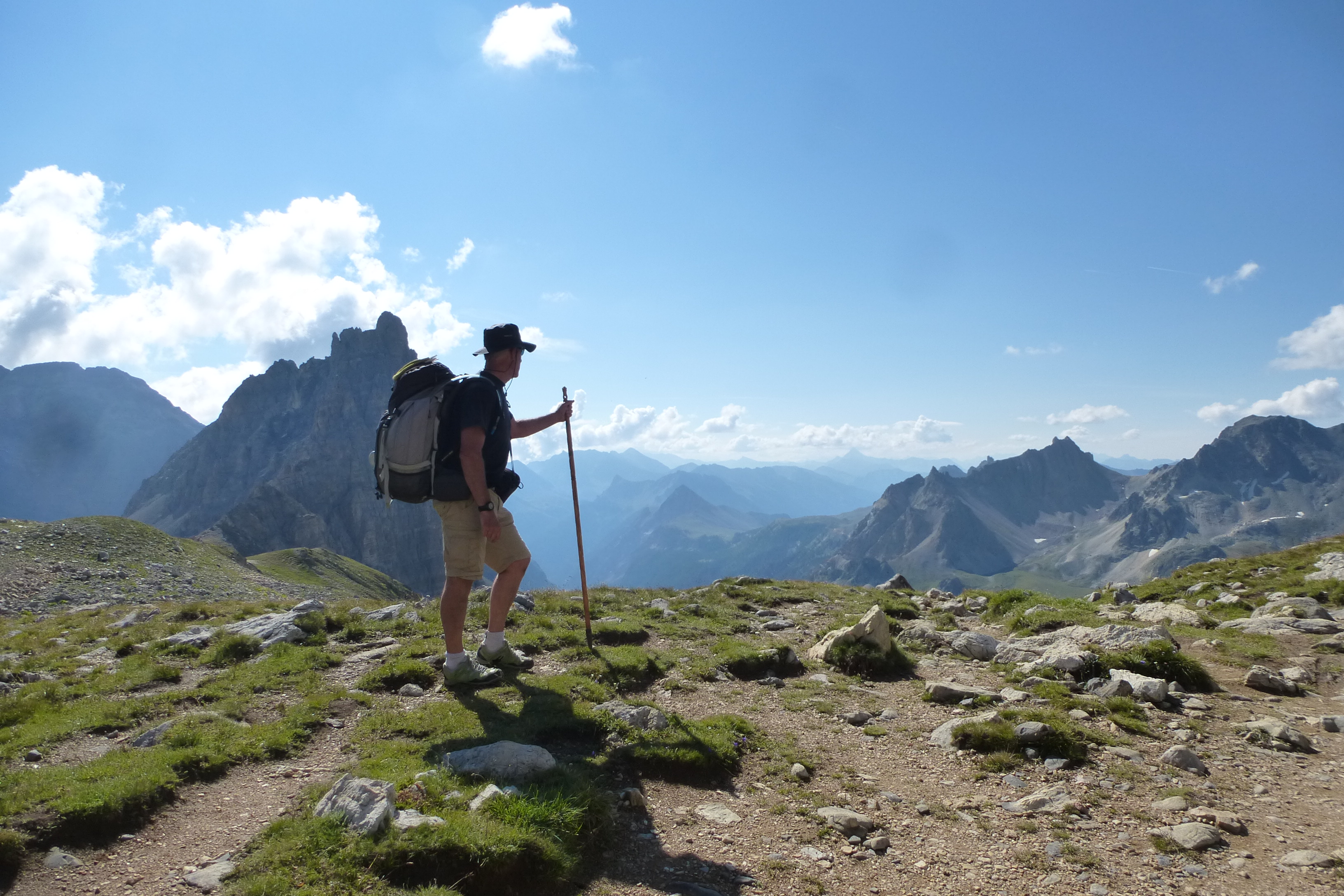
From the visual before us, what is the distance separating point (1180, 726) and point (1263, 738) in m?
0.87

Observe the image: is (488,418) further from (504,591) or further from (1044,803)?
(1044,803)

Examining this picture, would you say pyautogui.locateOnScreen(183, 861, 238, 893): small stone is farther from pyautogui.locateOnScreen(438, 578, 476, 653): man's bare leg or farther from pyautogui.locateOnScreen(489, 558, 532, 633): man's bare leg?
pyautogui.locateOnScreen(489, 558, 532, 633): man's bare leg

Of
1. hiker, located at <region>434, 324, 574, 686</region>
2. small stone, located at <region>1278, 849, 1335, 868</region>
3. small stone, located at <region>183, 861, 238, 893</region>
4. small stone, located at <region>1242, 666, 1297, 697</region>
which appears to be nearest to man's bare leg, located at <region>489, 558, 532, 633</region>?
hiker, located at <region>434, 324, 574, 686</region>

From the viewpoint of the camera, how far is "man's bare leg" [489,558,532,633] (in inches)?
376

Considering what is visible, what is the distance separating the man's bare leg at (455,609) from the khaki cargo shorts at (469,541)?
11cm

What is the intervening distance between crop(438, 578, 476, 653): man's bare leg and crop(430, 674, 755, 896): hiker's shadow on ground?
0.75 metres

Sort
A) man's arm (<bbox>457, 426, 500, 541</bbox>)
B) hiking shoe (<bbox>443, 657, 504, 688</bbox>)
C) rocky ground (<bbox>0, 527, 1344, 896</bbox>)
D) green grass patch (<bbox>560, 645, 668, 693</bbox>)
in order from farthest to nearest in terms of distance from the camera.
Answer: green grass patch (<bbox>560, 645, 668, 693</bbox>) → hiking shoe (<bbox>443, 657, 504, 688</bbox>) → man's arm (<bbox>457, 426, 500, 541</bbox>) → rocky ground (<bbox>0, 527, 1344, 896</bbox>)

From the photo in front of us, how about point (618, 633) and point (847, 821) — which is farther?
point (618, 633)

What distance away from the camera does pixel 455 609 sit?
936 cm

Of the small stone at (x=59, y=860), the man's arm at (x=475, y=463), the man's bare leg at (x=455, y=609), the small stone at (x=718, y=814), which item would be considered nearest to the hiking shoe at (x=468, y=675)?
the man's bare leg at (x=455, y=609)

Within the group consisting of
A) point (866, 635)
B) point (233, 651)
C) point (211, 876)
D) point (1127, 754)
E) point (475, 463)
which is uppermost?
point (475, 463)

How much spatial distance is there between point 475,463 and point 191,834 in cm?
462

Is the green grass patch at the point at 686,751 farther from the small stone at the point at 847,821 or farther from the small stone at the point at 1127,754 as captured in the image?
the small stone at the point at 1127,754

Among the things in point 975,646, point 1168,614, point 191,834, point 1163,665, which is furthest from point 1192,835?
point 1168,614
